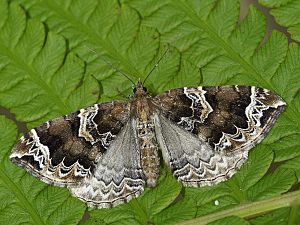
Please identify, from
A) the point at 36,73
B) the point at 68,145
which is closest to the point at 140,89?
the point at 68,145

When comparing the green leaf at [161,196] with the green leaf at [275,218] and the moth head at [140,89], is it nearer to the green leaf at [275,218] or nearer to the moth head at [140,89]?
the green leaf at [275,218]

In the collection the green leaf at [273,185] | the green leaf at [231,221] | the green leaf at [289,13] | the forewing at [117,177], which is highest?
the green leaf at [289,13]

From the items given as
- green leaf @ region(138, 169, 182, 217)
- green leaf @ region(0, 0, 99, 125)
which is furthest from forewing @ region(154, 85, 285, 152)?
green leaf @ region(0, 0, 99, 125)

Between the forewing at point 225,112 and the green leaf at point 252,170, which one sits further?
the forewing at point 225,112

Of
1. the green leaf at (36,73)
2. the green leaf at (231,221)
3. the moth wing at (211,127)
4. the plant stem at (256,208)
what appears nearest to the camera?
the green leaf at (231,221)

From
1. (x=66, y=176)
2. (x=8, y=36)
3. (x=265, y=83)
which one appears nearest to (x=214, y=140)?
(x=265, y=83)

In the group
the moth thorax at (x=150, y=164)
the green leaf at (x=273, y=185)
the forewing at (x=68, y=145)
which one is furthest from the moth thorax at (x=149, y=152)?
the green leaf at (x=273, y=185)

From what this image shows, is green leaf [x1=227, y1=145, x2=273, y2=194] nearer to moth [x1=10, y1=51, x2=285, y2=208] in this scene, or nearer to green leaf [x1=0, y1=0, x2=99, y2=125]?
moth [x1=10, y1=51, x2=285, y2=208]
